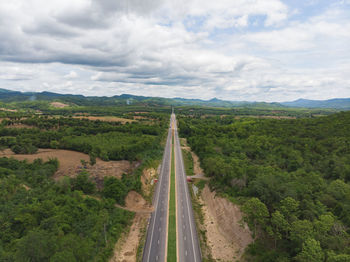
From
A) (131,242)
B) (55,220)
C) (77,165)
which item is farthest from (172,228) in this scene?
(77,165)

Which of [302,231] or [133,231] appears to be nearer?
[302,231]

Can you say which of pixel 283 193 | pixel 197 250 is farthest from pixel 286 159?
pixel 197 250

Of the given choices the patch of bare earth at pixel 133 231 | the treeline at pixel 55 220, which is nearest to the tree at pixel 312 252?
the patch of bare earth at pixel 133 231

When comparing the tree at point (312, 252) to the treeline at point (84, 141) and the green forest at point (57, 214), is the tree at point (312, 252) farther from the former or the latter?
the treeline at point (84, 141)

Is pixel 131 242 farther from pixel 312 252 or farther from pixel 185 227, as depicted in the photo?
pixel 312 252

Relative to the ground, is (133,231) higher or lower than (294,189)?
lower

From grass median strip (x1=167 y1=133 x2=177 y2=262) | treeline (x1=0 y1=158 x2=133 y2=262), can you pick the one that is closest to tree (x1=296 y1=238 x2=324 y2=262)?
grass median strip (x1=167 y1=133 x2=177 y2=262)

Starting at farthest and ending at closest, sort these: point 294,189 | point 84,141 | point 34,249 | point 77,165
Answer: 1. point 84,141
2. point 77,165
3. point 294,189
4. point 34,249
